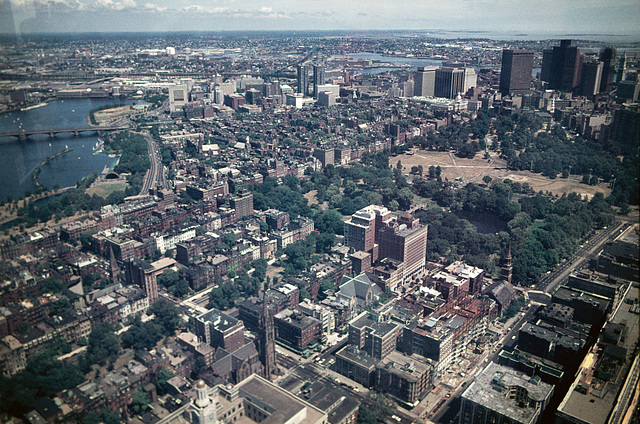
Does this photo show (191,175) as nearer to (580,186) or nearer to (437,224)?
(437,224)

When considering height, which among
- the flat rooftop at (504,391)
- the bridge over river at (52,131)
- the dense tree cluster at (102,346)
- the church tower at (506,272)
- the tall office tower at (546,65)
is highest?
the tall office tower at (546,65)

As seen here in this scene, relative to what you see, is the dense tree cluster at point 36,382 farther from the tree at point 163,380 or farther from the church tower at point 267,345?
the church tower at point 267,345

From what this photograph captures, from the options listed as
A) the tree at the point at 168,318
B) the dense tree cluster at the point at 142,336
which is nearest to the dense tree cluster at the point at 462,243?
the tree at the point at 168,318

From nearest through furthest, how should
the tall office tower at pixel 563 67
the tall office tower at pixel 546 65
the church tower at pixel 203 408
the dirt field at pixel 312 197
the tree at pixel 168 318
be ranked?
the church tower at pixel 203 408 < the tree at pixel 168 318 < the dirt field at pixel 312 197 < the tall office tower at pixel 563 67 < the tall office tower at pixel 546 65

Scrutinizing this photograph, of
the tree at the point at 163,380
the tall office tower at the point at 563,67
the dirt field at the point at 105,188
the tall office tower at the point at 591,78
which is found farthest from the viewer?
the tall office tower at the point at 563,67

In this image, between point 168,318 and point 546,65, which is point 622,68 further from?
point 168,318

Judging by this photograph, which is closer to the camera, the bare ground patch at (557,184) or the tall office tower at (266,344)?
the tall office tower at (266,344)
